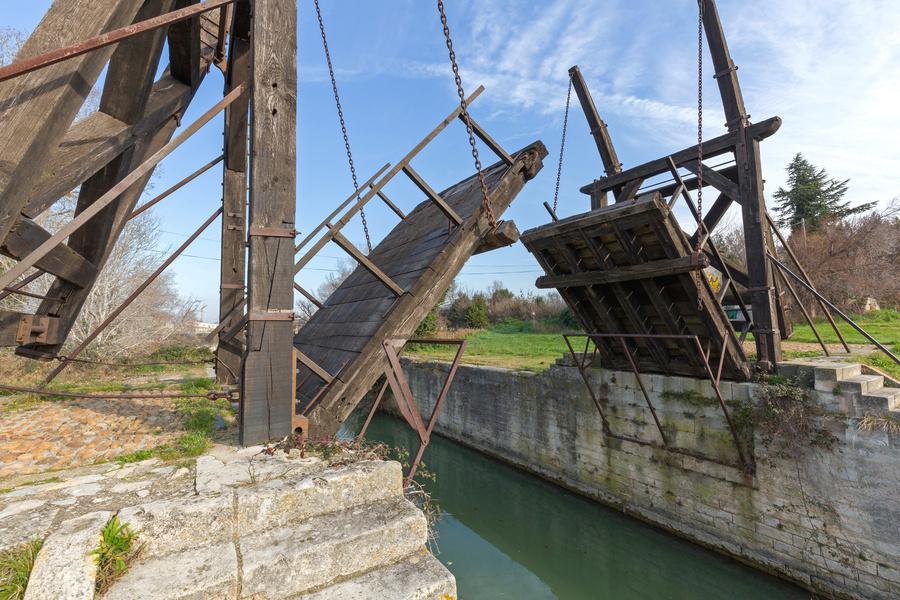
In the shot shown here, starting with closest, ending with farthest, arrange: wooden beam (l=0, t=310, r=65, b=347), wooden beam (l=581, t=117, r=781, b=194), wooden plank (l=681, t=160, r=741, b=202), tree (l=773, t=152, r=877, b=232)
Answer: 1. wooden beam (l=0, t=310, r=65, b=347)
2. wooden beam (l=581, t=117, r=781, b=194)
3. wooden plank (l=681, t=160, r=741, b=202)
4. tree (l=773, t=152, r=877, b=232)

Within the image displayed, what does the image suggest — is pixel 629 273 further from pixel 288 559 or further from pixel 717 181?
pixel 288 559

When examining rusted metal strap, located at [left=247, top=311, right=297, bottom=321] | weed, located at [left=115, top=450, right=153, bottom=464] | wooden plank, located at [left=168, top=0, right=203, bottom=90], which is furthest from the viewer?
wooden plank, located at [left=168, top=0, right=203, bottom=90]

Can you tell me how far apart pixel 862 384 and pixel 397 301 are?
5.34 m

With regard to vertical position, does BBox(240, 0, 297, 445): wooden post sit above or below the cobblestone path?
above

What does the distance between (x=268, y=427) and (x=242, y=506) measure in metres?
0.93

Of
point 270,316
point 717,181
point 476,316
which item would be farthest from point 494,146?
point 476,316

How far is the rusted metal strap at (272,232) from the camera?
8.90ft

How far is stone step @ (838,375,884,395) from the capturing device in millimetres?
4707

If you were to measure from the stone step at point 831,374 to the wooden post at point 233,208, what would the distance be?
685 centimetres

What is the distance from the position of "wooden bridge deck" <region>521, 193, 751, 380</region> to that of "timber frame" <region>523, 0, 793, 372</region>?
0.01 meters

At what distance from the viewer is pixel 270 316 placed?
107 inches

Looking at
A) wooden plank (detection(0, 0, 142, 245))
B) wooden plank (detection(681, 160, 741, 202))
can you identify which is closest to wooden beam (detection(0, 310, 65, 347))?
wooden plank (detection(0, 0, 142, 245))

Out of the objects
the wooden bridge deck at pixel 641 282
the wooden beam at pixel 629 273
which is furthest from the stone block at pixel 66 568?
the wooden beam at pixel 629 273

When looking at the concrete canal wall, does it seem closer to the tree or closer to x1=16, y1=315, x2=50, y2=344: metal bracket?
x1=16, y1=315, x2=50, y2=344: metal bracket
